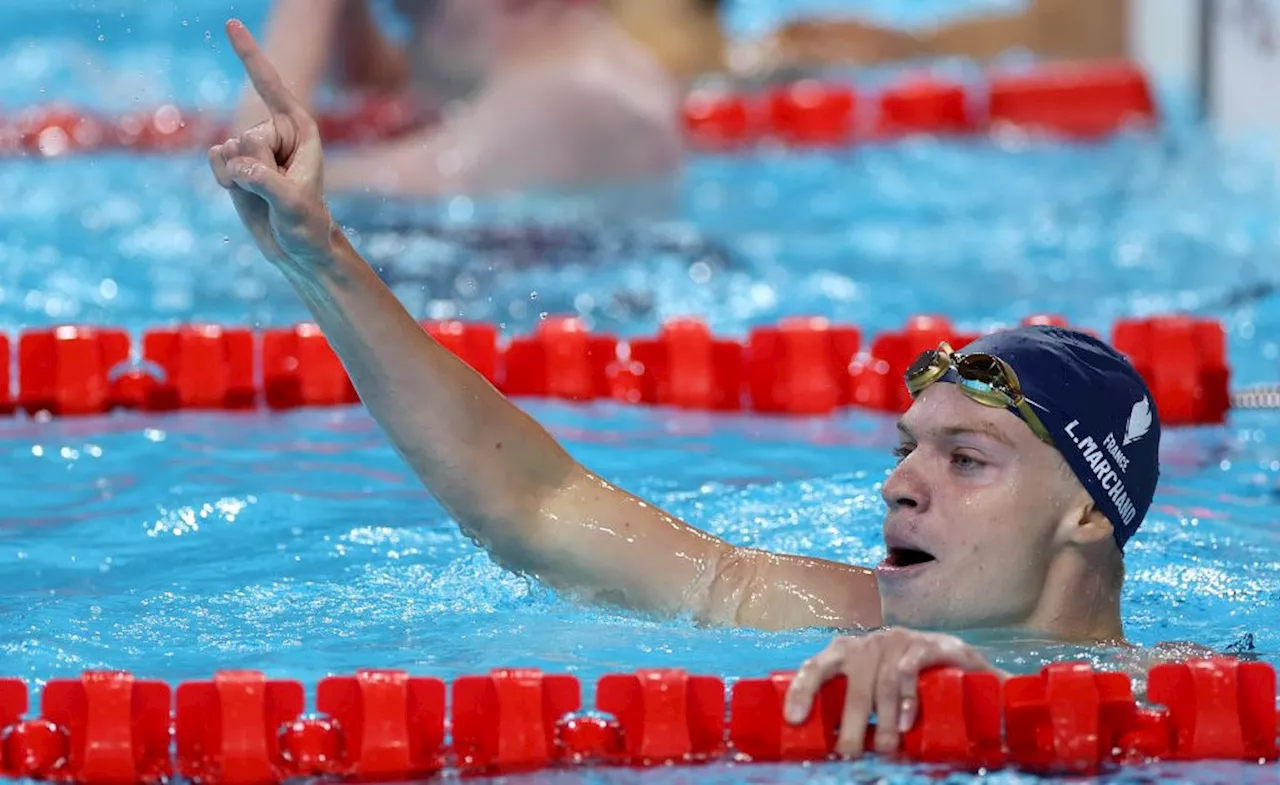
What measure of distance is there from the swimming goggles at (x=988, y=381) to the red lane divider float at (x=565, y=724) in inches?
15.8

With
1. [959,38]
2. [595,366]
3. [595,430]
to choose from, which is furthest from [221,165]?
[959,38]

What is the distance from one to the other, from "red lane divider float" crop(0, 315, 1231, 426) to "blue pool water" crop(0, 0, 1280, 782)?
0.08 m

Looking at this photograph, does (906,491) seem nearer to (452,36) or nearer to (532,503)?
(532,503)

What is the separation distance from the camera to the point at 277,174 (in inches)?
97.4

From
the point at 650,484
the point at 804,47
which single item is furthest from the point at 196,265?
the point at 804,47

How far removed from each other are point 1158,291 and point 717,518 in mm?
2698

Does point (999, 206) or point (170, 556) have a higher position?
point (999, 206)

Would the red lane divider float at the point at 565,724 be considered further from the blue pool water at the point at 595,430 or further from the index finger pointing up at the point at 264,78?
the index finger pointing up at the point at 264,78

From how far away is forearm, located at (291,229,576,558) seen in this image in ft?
8.75

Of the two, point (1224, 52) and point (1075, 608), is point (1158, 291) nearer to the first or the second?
point (1224, 52)

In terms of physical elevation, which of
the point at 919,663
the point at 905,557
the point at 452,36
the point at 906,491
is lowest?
the point at 919,663

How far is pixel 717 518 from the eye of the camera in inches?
157

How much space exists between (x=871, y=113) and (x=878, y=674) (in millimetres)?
6939

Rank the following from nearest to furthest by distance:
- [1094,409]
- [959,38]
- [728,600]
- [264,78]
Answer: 1. [264,78]
2. [1094,409]
3. [728,600]
4. [959,38]
